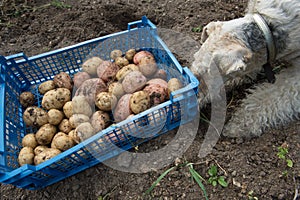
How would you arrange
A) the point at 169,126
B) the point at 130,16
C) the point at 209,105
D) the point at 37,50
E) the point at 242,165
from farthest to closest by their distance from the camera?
the point at 130,16 → the point at 37,50 → the point at 209,105 → the point at 169,126 → the point at 242,165

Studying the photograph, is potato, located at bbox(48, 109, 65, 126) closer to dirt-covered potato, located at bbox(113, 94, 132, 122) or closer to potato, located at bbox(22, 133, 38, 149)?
potato, located at bbox(22, 133, 38, 149)

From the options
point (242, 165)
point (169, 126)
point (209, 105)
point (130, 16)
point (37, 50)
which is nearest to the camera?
point (242, 165)

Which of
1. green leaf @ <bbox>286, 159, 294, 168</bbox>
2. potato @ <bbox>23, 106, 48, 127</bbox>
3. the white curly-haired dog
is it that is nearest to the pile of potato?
potato @ <bbox>23, 106, 48, 127</bbox>

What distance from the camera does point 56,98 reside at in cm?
241

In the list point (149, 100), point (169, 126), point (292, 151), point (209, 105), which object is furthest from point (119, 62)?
point (292, 151)

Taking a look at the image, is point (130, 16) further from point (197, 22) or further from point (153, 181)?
point (153, 181)

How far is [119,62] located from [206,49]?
0.95 meters

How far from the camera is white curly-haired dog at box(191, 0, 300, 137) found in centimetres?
214

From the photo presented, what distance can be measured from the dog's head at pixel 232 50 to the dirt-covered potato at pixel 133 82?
50 centimetres

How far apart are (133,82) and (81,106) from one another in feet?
1.70

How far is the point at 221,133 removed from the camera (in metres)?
2.41

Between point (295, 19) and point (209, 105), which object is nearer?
point (295, 19)

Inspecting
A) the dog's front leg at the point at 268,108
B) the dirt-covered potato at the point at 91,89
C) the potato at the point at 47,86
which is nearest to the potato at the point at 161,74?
the dirt-covered potato at the point at 91,89

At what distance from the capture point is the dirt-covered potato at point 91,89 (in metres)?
2.39
